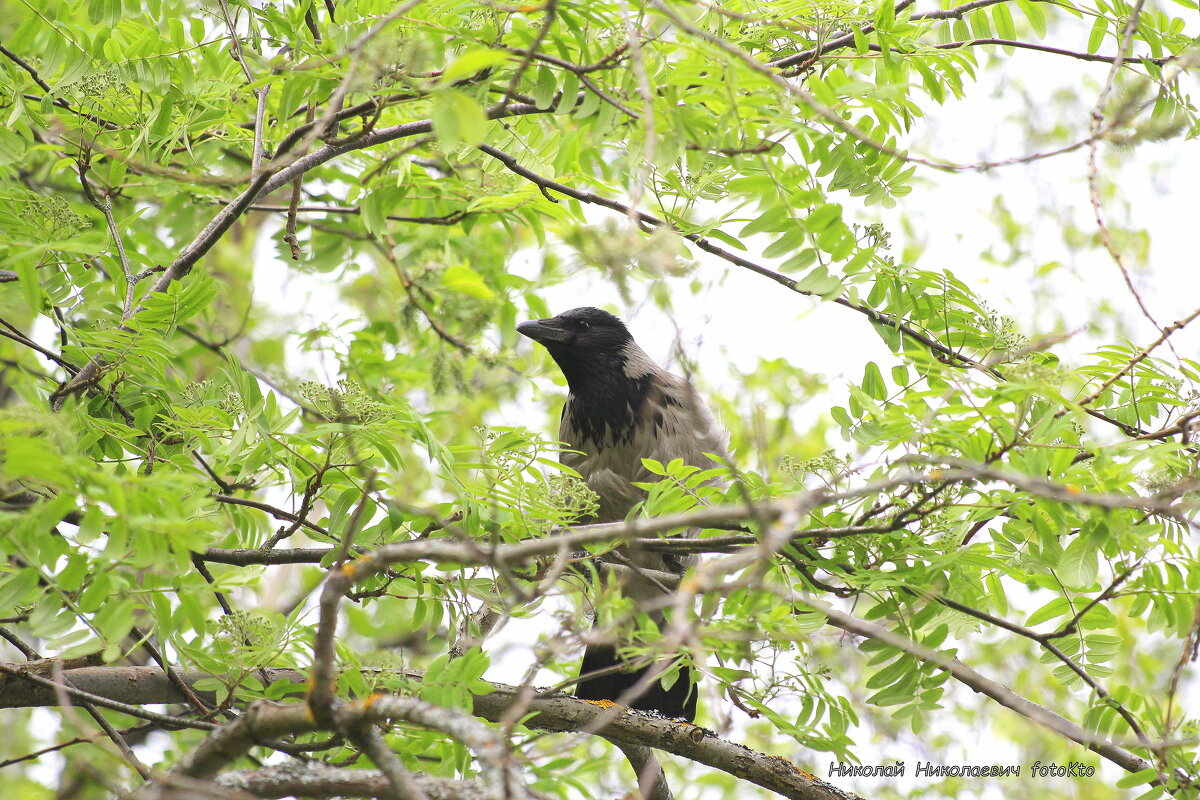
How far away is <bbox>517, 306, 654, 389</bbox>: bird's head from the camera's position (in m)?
5.66

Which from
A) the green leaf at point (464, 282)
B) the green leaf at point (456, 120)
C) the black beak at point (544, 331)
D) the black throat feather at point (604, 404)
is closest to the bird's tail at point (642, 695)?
the black throat feather at point (604, 404)

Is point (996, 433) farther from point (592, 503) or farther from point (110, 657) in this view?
point (110, 657)

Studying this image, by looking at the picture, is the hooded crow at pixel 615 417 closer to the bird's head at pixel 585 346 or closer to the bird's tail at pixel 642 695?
the bird's head at pixel 585 346

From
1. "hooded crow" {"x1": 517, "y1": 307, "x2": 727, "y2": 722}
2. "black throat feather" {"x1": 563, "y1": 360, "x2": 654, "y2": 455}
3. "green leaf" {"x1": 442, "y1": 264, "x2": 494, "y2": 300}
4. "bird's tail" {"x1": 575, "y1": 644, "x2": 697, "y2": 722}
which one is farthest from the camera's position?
"black throat feather" {"x1": 563, "y1": 360, "x2": 654, "y2": 455}

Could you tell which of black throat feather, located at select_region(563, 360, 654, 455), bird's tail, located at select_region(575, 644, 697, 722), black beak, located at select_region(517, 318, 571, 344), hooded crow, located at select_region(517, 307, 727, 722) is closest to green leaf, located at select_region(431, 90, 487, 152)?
bird's tail, located at select_region(575, 644, 697, 722)

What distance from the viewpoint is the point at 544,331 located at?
18.5ft

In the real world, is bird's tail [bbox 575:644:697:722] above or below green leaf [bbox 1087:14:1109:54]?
below

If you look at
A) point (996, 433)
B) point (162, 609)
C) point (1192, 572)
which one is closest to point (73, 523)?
point (162, 609)

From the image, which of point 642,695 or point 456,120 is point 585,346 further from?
point 456,120

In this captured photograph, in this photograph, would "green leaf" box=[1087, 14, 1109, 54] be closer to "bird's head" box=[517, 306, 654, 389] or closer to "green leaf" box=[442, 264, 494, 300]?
"green leaf" box=[442, 264, 494, 300]

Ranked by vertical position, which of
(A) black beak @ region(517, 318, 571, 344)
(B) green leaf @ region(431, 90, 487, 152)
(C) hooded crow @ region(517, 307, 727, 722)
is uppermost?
(A) black beak @ region(517, 318, 571, 344)

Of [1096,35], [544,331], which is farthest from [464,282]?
[1096,35]

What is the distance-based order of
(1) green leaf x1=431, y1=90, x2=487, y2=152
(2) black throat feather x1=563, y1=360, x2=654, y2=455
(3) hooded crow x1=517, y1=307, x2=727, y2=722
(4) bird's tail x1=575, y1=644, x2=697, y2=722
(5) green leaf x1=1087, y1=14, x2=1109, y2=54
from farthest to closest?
(2) black throat feather x1=563, y1=360, x2=654, y2=455
(3) hooded crow x1=517, y1=307, x2=727, y2=722
(4) bird's tail x1=575, y1=644, x2=697, y2=722
(5) green leaf x1=1087, y1=14, x2=1109, y2=54
(1) green leaf x1=431, y1=90, x2=487, y2=152

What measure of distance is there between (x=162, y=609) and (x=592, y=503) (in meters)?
1.24
